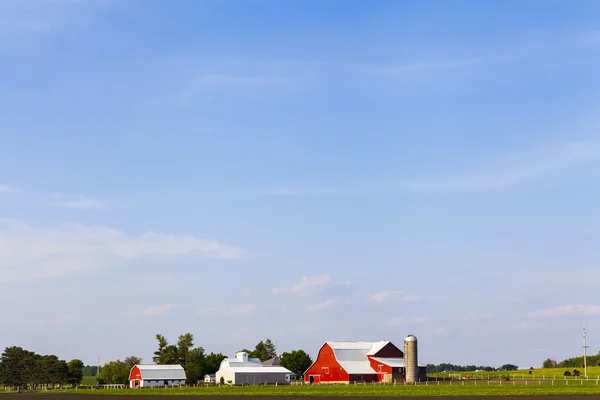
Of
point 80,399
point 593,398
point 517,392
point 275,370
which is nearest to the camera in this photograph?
point 593,398

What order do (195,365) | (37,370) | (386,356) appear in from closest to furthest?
(386,356) < (195,365) < (37,370)

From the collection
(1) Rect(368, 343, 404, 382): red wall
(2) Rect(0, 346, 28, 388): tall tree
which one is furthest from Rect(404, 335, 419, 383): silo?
(2) Rect(0, 346, 28, 388): tall tree

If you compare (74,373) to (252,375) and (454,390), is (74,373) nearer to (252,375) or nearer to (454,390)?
(252,375)

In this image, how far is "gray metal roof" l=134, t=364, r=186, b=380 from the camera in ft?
491

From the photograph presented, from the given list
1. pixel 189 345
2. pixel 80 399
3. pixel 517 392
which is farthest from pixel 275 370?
pixel 517 392

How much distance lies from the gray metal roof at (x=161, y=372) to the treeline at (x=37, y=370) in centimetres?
3305

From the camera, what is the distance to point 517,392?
77.0m

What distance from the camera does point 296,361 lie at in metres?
176

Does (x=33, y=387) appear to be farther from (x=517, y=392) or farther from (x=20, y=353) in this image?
(x=517, y=392)

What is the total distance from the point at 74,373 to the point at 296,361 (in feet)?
175

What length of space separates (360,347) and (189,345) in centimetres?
5771

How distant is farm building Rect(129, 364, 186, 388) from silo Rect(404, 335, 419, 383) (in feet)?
165

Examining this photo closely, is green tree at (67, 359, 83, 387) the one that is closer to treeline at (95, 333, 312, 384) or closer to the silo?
treeline at (95, 333, 312, 384)

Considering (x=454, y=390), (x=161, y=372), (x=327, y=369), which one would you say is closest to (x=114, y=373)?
(x=161, y=372)
